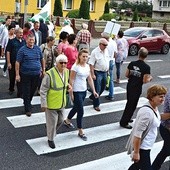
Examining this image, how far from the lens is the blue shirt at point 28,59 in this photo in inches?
299

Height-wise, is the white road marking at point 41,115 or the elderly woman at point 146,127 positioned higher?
the elderly woman at point 146,127

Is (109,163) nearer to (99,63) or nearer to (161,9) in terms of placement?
(99,63)

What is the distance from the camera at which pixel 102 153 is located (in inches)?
252

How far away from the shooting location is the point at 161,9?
272 feet

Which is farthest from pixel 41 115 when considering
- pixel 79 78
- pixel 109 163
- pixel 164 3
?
pixel 164 3

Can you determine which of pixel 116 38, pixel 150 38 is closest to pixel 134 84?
pixel 116 38

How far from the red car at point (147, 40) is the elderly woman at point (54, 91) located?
1263 cm

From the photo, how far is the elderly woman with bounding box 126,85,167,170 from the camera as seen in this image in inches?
173

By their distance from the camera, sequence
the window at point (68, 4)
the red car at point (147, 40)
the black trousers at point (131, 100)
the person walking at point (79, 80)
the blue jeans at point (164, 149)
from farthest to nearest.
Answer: the window at point (68, 4) → the red car at point (147, 40) → the black trousers at point (131, 100) → the person walking at point (79, 80) → the blue jeans at point (164, 149)

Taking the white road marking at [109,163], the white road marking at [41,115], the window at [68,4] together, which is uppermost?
the window at [68,4]

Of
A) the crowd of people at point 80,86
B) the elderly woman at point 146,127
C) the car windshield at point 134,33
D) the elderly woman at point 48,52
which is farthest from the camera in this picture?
the car windshield at point 134,33

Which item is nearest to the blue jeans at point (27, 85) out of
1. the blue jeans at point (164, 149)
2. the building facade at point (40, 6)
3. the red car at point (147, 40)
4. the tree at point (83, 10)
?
the blue jeans at point (164, 149)

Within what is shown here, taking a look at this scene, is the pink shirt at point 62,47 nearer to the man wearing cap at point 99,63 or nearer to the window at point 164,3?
the man wearing cap at point 99,63

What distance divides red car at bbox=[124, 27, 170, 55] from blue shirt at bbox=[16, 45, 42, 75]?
11.2m
